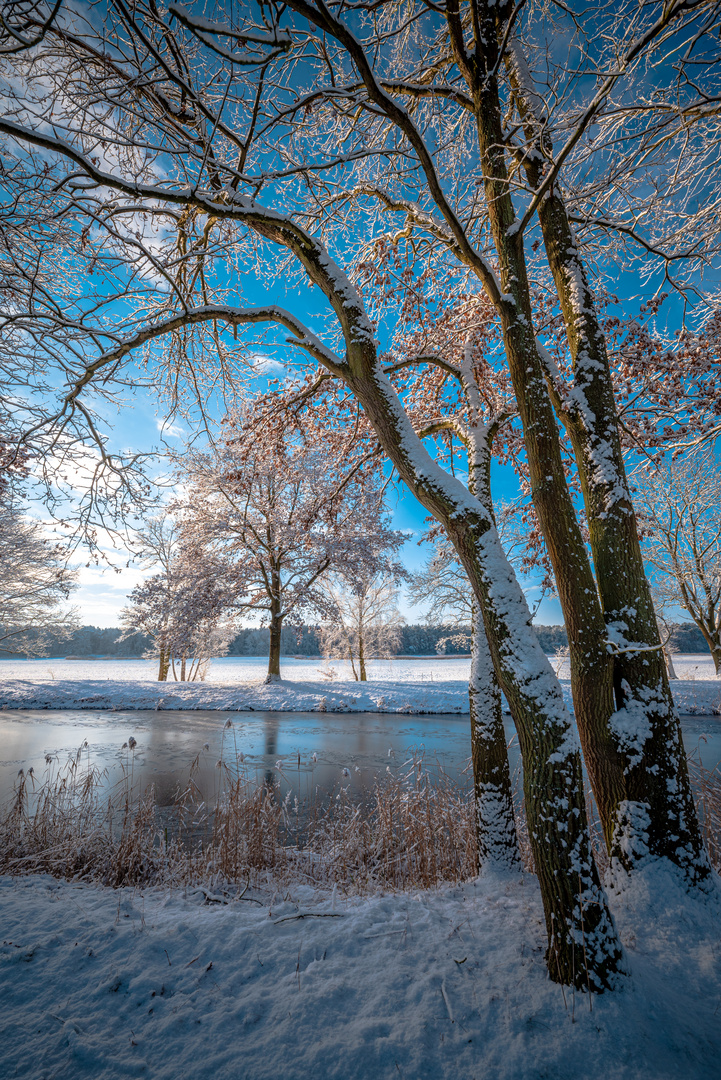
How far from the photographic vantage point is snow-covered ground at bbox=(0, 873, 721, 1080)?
1.65 m

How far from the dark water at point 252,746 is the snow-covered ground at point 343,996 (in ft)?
8.78

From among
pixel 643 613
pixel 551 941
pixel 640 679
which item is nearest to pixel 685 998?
pixel 551 941

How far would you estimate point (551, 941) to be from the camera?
6.93 feet

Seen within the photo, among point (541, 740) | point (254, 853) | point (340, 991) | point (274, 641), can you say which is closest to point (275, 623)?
point (274, 641)

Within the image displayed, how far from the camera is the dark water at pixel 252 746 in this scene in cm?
711

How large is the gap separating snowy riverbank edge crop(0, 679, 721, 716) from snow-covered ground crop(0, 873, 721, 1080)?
39.7 feet

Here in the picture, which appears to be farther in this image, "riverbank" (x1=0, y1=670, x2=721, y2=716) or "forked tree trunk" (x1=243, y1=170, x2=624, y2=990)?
"riverbank" (x1=0, y1=670, x2=721, y2=716)

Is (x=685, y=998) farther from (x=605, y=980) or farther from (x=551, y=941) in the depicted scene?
(x=551, y=941)

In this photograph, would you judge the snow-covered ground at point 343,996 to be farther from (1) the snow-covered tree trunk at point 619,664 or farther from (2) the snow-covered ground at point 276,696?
(2) the snow-covered ground at point 276,696

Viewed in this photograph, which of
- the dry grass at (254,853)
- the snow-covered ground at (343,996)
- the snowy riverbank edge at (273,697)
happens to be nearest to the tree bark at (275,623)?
the snowy riverbank edge at (273,697)

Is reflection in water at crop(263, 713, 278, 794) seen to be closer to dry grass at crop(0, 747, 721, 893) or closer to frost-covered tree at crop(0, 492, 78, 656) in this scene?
dry grass at crop(0, 747, 721, 893)

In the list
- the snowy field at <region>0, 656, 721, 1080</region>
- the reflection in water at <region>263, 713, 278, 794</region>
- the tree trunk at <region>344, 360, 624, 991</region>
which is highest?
the tree trunk at <region>344, 360, 624, 991</region>

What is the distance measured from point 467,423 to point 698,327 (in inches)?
131

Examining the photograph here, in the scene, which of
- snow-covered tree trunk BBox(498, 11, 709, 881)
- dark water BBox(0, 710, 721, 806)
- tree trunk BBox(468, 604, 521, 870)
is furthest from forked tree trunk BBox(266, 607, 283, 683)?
snow-covered tree trunk BBox(498, 11, 709, 881)
